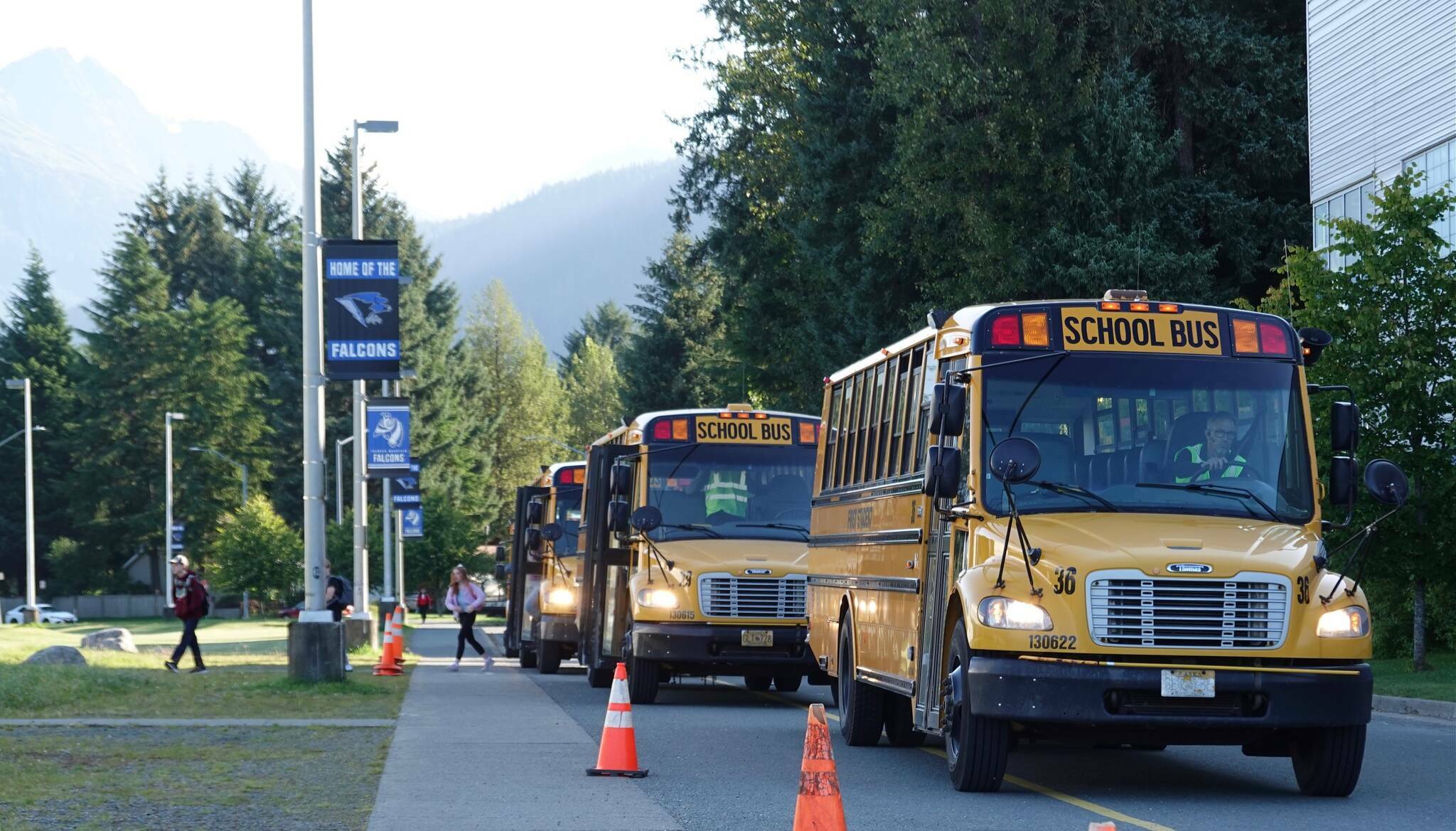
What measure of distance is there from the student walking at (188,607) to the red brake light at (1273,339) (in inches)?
758

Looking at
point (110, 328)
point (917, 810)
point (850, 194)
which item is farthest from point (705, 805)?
point (110, 328)

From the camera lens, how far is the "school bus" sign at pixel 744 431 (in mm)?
22422

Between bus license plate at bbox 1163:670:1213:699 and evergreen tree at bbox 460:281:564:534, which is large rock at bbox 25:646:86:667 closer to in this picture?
bus license plate at bbox 1163:670:1213:699

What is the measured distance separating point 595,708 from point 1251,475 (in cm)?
1015

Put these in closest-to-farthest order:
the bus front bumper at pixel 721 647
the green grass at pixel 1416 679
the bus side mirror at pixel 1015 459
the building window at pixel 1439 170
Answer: the bus side mirror at pixel 1015 459 → the bus front bumper at pixel 721 647 → the green grass at pixel 1416 679 → the building window at pixel 1439 170

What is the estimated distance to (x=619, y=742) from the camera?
1352cm

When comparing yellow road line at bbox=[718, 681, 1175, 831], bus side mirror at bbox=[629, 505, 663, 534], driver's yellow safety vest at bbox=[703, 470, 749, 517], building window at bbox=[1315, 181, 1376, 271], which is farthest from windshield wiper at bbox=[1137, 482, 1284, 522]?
building window at bbox=[1315, 181, 1376, 271]

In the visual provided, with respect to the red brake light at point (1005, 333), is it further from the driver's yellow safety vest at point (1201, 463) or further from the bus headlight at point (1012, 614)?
the bus headlight at point (1012, 614)

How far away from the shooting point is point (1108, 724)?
448 inches

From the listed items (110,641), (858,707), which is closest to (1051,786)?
(858,707)

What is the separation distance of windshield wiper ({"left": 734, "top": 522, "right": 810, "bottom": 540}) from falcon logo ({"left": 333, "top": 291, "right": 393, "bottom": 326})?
212 inches

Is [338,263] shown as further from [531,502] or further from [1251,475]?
[1251,475]

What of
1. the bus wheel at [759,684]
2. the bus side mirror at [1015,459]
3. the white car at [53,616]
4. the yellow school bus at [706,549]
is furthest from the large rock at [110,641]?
the white car at [53,616]

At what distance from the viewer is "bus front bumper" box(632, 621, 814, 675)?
20734 mm
